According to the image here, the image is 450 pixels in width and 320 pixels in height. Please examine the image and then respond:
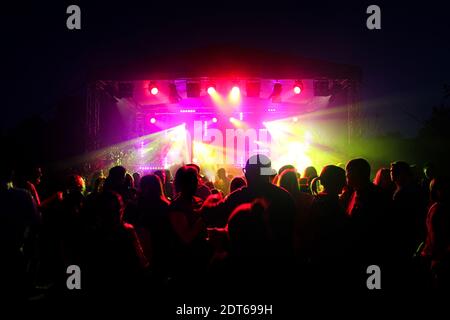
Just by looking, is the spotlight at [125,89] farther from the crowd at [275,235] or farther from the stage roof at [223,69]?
the crowd at [275,235]

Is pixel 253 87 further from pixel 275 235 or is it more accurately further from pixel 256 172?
pixel 275 235

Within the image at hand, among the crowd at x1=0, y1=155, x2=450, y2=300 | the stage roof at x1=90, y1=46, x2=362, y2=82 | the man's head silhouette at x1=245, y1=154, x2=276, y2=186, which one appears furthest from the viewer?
the stage roof at x1=90, y1=46, x2=362, y2=82

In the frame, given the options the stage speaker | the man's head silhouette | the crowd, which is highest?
the stage speaker

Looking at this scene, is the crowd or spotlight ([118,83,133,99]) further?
spotlight ([118,83,133,99])

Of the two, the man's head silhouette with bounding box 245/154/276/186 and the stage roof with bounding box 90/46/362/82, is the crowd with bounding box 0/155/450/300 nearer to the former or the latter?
the man's head silhouette with bounding box 245/154/276/186

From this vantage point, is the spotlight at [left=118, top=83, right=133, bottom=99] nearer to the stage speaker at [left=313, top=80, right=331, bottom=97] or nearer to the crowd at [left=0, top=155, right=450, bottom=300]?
the stage speaker at [left=313, top=80, right=331, bottom=97]

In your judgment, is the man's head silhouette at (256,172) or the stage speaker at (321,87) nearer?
the man's head silhouette at (256,172)

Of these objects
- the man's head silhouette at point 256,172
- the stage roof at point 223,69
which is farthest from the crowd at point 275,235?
the stage roof at point 223,69

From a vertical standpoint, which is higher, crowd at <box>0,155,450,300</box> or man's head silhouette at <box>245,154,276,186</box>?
man's head silhouette at <box>245,154,276,186</box>

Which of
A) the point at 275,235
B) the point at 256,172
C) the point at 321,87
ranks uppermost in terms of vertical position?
the point at 321,87

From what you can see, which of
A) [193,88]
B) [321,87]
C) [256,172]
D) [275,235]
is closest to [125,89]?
[193,88]

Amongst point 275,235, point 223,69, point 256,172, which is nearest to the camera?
point 275,235

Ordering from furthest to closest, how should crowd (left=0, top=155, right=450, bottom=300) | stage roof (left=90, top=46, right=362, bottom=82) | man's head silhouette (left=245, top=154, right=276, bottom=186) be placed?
stage roof (left=90, top=46, right=362, bottom=82)
man's head silhouette (left=245, top=154, right=276, bottom=186)
crowd (left=0, top=155, right=450, bottom=300)

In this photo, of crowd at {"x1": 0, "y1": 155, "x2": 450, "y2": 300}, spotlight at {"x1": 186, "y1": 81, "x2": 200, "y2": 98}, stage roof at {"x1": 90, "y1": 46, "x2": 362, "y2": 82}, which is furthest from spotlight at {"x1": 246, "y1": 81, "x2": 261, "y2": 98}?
crowd at {"x1": 0, "y1": 155, "x2": 450, "y2": 300}
